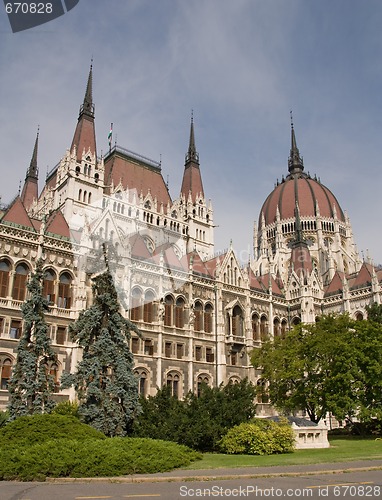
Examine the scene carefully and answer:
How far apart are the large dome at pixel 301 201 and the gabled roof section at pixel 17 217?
54136 mm

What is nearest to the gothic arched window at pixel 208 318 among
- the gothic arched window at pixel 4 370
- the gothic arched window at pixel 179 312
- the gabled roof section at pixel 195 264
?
the gothic arched window at pixel 179 312

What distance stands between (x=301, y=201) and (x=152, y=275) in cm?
4881

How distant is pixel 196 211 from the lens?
63.1m

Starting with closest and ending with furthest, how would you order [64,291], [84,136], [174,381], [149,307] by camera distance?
[64,291], [174,381], [149,307], [84,136]

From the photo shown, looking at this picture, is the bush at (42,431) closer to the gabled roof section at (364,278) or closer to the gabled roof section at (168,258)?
the gabled roof section at (168,258)

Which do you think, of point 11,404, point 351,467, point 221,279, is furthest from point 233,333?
point 351,467

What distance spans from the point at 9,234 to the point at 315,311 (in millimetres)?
32864

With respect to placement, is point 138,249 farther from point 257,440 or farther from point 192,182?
point 192,182

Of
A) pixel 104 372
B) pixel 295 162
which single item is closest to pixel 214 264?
pixel 104 372

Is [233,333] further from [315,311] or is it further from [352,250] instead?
[352,250]

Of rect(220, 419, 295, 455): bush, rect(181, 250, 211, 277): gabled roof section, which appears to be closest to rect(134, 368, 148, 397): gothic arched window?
rect(181, 250, 211, 277): gabled roof section

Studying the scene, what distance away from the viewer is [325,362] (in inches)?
1346

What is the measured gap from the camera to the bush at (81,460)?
44.4 ft

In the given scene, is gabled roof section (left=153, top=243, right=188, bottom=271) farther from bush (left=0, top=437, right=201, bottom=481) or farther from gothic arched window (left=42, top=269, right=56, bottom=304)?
bush (left=0, top=437, right=201, bottom=481)
